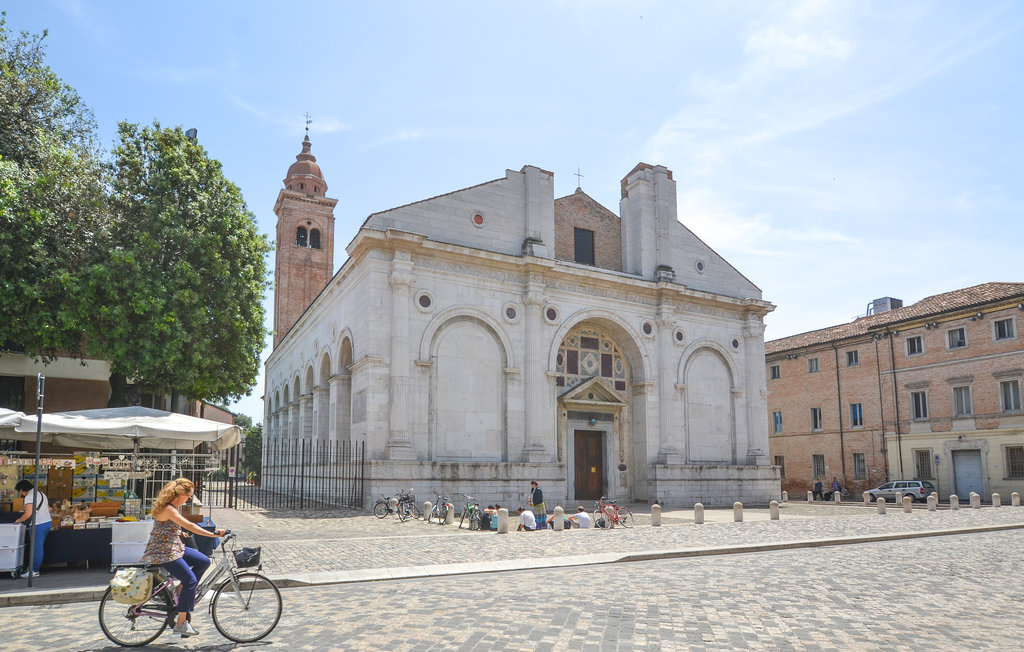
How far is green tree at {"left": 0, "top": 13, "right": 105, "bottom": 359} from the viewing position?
18016 millimetres

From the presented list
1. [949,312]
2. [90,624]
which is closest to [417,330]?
[90,624]

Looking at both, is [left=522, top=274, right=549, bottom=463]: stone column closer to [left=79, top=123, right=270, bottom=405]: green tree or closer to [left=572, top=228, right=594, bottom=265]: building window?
[left=572, top=228, right=594, bottom=265]: building window

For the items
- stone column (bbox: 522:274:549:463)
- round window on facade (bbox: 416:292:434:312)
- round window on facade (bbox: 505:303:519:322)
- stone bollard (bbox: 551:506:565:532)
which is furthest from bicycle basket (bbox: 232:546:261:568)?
round window on facade (bbox: 505:303:519:322)

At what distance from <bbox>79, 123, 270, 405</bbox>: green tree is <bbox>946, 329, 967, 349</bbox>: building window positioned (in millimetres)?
34923

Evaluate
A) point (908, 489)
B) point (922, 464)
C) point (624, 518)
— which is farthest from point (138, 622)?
point (922, 464)

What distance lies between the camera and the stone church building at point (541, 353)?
80.0ft

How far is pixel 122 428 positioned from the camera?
1209cm

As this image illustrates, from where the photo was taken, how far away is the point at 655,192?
31922mm

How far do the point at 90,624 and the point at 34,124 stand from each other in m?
17.9

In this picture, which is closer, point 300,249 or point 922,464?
point 922,464

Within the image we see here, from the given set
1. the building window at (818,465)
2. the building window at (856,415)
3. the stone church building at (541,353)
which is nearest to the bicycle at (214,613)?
the stone church building at (541,353)

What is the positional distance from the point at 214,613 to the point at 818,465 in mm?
44172

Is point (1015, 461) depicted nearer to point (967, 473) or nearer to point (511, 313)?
point (967, 473)

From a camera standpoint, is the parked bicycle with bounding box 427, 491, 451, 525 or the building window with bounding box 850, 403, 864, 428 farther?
the building window with bounding box 850, 403, 864, 428
